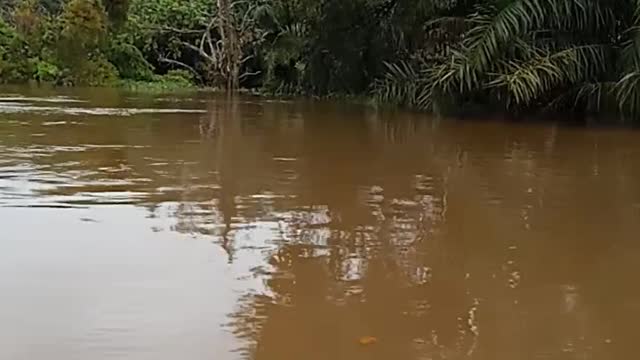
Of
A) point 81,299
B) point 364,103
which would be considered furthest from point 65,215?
point 364,103

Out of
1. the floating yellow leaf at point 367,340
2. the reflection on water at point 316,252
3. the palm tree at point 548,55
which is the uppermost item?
the palm tree at point 548,55

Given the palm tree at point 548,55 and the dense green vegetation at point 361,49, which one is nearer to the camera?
the palm tree at point 548,55

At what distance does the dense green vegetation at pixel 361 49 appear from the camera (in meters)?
12.2

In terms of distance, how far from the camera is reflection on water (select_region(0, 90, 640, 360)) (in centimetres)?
311

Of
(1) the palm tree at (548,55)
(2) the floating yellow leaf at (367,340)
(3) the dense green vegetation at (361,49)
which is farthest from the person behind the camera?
(3) the dense green vegetation at (361,49)

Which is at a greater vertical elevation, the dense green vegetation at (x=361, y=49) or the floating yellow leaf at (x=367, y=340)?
the dense green vegetation at (x=361, y=49)

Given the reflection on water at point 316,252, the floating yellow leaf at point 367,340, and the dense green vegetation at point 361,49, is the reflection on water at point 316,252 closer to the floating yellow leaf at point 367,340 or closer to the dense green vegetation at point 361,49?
the floating yellow leaf at point 367,340

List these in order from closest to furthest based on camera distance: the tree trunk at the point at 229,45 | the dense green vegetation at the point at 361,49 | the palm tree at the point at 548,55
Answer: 1. the palm tree at the point at 548,55
2. the dense green vegetation at the point at 361,49
3. the tree trunk at the point at 229,45

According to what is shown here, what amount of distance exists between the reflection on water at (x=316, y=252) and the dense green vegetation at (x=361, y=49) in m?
3.59

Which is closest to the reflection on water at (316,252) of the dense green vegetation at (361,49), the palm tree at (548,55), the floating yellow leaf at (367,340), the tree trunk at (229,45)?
the floating yellow leaf at (367,340)

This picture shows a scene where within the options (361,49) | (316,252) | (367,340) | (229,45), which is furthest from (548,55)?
(229,45)

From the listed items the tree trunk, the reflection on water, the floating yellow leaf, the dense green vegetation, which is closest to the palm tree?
the dense green vegetation

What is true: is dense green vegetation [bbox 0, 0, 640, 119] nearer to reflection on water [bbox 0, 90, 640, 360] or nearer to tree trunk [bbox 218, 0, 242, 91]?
tree trunk [bbox 218, 0, 242, 91]

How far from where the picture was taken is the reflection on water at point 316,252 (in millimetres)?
3105
